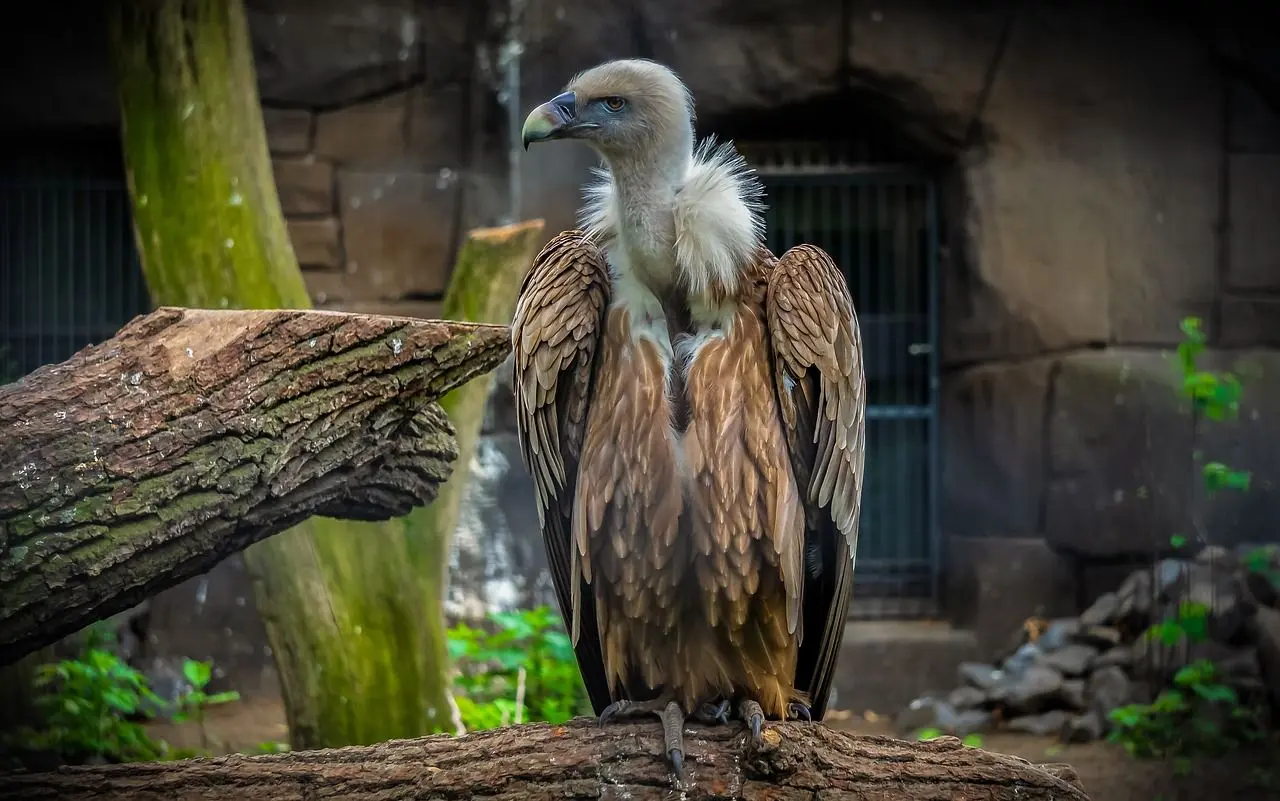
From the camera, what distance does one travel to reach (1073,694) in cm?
577

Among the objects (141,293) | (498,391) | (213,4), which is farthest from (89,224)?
(213,4)

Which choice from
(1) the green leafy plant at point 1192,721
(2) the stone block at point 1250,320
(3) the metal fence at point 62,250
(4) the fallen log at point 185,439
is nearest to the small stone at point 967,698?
(1) the green leafy plant at point 1192,721

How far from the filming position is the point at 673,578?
2.71m

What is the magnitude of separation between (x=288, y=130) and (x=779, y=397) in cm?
486

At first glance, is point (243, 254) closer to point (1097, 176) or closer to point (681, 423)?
point (681, 423)

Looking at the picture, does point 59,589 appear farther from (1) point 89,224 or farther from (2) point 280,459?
(1) point 89,224

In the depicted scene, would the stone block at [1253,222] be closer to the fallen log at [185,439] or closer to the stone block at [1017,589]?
the stone block at [1017,589]

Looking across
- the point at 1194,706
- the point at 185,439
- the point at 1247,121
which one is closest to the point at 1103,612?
the point at 1194,706

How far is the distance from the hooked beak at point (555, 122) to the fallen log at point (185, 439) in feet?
1.59

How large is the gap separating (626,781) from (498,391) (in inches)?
177

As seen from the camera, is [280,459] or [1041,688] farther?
[1041,688]

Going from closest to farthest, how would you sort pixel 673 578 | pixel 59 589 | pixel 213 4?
pixel 59 589 < pixel 673 578 < pixel 213 4

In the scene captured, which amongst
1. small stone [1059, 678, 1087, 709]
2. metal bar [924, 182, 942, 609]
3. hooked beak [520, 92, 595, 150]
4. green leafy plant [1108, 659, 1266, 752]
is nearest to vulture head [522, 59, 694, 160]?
hooked beak [520, 92, 595, 150]

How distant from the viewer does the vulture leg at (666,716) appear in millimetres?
2463
